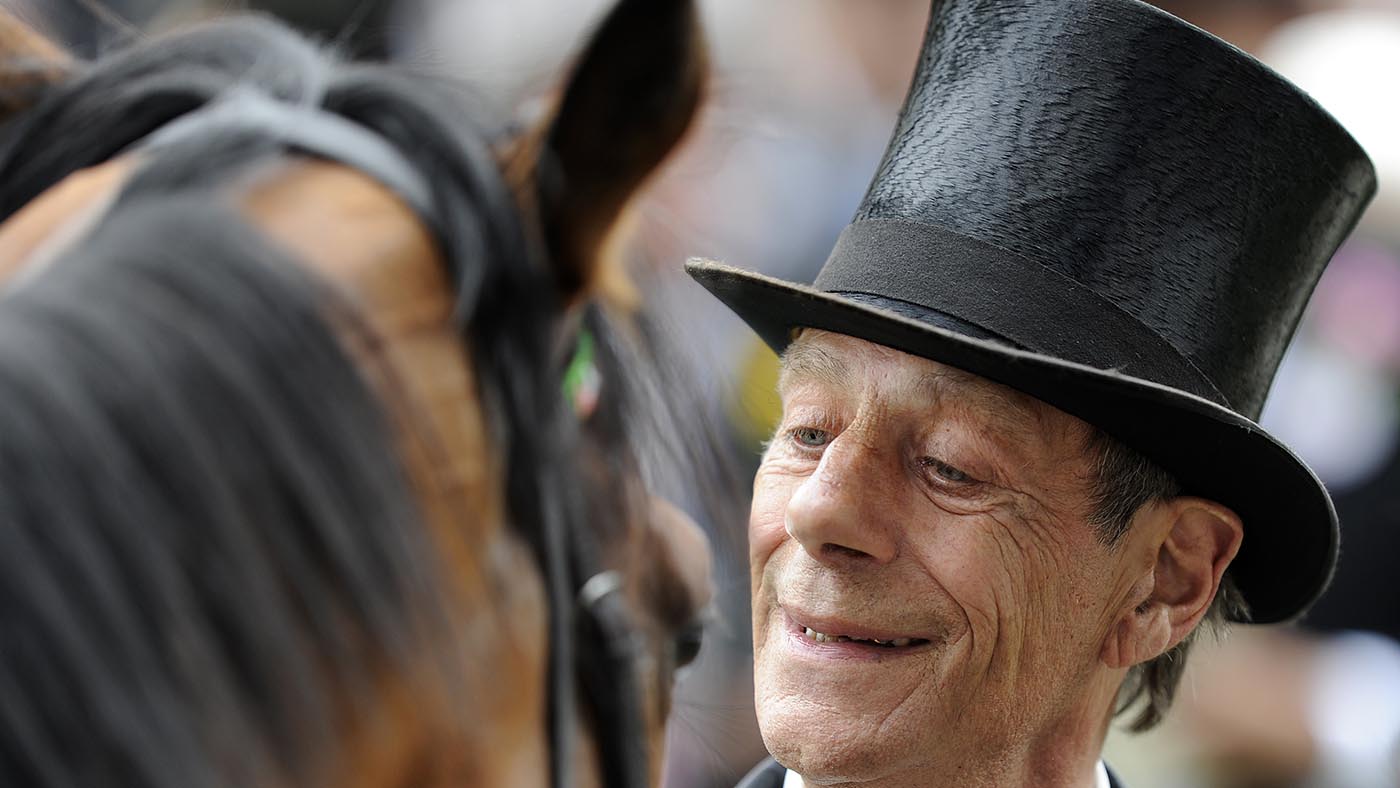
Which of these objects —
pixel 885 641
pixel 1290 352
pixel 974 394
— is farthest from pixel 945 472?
pixel 1290 352

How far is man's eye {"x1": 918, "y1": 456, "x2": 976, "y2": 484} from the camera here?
71.7 inches

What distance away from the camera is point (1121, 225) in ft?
5.85

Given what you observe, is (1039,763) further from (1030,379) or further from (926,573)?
(1030,379)

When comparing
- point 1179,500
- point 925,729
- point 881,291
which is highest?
point 881,291

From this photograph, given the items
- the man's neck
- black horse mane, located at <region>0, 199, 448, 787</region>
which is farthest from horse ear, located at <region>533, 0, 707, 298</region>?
the man's neck

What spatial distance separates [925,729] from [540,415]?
71cm

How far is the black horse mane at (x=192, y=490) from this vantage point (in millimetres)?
974

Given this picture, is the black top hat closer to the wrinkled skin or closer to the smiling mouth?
the wrinkled skin

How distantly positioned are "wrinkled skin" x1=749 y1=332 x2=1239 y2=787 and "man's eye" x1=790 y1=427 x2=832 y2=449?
0.01m

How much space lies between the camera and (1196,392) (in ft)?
5.86

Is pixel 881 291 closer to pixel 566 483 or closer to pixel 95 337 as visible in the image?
pixel 566 483

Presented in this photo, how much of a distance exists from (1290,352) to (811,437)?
3.31 m

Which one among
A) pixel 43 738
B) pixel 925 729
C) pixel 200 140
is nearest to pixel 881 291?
pixel 925 729

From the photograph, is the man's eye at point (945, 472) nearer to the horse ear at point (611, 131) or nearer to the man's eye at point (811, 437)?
the man's eye at point (811, 437)
